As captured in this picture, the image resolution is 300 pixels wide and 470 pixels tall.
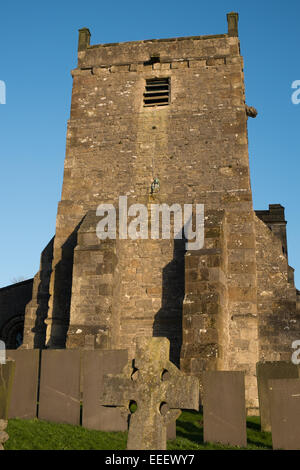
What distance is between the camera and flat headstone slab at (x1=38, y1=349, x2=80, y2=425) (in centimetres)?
890

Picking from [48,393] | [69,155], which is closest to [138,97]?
[69,155]

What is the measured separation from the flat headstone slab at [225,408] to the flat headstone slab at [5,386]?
306 centimetres

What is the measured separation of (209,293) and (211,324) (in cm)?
78

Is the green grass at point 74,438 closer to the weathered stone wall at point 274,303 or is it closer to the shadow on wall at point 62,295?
the weathered stone wall at point 274,303

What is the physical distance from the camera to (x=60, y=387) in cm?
906

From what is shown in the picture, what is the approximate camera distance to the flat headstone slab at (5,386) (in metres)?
7.23

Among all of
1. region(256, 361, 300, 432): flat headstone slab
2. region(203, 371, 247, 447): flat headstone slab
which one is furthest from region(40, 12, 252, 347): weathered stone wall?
region(203, 371, 247, 447): flat headstone slab

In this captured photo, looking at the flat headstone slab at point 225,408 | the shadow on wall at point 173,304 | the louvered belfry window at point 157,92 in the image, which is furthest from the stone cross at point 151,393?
the louvered belfry window at point 157,92

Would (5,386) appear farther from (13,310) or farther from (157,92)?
(13,310)

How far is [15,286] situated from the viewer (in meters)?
20.1

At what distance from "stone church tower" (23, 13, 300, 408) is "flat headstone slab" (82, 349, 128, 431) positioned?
3.41 m

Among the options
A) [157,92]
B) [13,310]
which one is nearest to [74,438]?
[157,92]

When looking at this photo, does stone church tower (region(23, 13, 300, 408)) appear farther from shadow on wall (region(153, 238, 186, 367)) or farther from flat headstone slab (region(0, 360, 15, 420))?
flat headstone slab (region(0, 360, 15, 420))
